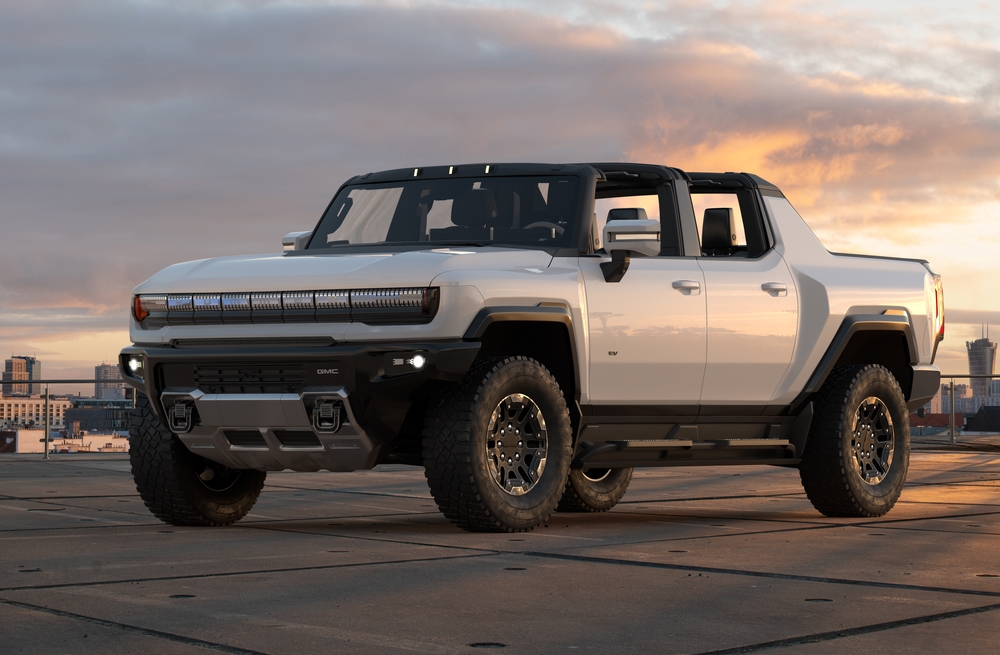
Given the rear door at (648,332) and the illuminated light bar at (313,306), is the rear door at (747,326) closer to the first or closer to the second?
the rear door at (648,332)

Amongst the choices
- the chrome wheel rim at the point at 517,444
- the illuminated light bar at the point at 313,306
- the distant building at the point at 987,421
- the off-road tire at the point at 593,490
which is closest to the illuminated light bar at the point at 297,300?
the illuminated light bar at the point at 313,306

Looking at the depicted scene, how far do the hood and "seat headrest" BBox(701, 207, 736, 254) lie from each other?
208 centimetres

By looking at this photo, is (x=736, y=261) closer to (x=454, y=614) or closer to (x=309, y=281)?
(x=309, y=281)

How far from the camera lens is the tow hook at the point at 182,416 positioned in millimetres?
8000

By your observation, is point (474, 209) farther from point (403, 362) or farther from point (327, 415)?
point (327, 415)

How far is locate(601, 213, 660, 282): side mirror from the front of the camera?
27.0ft

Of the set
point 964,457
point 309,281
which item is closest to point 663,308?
point 309,281

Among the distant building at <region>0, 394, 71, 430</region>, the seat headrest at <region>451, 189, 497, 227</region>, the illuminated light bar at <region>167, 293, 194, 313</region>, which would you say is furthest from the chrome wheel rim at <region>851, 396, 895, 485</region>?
the distant building at <region>0, 394, 71, 430</region>

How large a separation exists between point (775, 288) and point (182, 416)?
3.88 meters

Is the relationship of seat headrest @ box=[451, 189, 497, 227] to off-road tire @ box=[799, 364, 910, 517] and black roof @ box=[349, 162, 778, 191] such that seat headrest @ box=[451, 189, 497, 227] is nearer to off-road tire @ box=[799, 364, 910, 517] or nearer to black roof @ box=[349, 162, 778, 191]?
black roof @ box=[349, 162, 778, 191]

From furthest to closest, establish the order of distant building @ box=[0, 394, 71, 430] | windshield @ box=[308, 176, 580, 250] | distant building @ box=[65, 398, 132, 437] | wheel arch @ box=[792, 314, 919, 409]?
distant building @ box=[0, 394, 71, 430] < distant building @ box=[65, 398, 132, 437] < wheel arch @ box=[792, 314, 919, 409] < windshield @ box=[308, 176, 580, 250]

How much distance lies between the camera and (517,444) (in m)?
8.09

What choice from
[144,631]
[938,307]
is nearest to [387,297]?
[144,631]

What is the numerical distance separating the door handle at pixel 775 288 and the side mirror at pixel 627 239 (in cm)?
126
